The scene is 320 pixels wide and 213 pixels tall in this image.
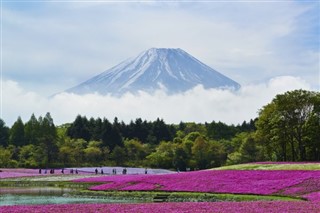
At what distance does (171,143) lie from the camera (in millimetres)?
114812

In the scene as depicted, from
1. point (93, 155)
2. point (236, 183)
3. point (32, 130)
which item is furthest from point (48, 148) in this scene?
point (236, 183)

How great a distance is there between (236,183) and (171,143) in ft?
245

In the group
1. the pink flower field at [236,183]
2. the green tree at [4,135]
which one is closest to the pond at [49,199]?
the pink flower field at [236,183]

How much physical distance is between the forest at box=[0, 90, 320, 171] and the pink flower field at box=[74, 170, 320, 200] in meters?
25.3

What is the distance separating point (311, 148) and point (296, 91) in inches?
395

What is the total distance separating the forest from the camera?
67250 millimetres

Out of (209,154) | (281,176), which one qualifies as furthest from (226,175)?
(209,154)

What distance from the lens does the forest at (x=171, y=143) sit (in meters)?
67.2

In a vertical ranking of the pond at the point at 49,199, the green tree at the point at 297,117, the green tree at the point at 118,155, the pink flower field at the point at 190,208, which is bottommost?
the pond at the point at 49,199

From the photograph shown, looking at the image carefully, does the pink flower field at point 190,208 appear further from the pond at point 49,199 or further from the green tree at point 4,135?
the green tree at point 4,135

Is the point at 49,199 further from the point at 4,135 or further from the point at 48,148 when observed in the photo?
the point at 4,135

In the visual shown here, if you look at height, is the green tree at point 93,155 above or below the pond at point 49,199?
above

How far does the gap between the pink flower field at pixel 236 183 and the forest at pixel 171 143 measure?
82.9 ft

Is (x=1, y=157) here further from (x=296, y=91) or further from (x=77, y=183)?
(x=296, y=91)
